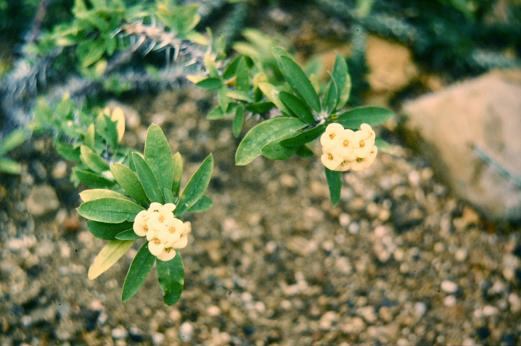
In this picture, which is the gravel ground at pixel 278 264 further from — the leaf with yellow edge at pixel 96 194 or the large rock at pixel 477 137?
the leaf with yellow edge at pixel 96 194

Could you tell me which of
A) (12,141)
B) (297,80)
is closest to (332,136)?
(297,80)

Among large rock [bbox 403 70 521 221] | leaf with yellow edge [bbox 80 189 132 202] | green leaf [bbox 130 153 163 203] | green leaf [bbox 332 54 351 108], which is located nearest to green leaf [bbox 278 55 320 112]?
green leaf [bbox 332 54 351 108]

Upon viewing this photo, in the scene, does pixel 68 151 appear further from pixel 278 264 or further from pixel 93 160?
pixel 278 264

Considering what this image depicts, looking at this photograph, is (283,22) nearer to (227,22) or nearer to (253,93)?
(227,22)

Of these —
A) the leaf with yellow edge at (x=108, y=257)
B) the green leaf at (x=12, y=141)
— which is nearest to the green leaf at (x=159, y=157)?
the leaf with yellow edge at (x=108, y=257)

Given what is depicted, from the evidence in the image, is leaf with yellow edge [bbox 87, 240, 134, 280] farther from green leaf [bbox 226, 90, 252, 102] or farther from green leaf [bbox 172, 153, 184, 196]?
green leaf [bbox 226, 90, 252, 102]

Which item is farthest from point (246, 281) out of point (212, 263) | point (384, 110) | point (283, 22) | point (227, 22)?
point (283, 22)
